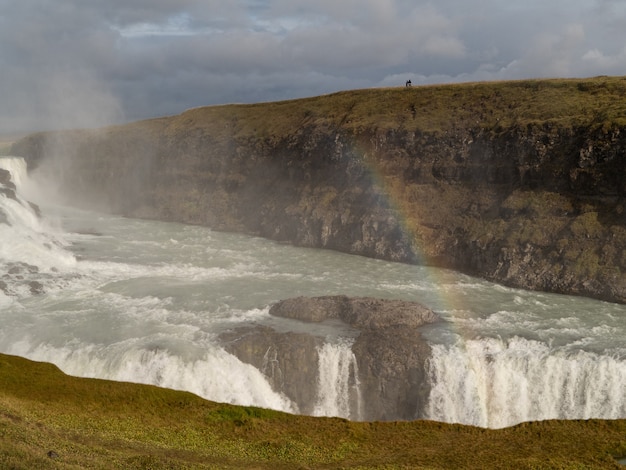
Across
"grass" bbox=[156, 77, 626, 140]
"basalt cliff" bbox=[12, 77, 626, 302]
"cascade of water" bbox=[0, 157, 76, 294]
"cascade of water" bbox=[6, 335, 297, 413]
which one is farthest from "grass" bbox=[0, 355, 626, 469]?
"grass" bbox=[156, 77, 626, 140]

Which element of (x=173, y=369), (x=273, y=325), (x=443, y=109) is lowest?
(x=173, y=369)

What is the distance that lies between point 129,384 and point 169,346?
743 cm

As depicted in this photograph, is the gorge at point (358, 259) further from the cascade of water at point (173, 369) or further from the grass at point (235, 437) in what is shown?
A: the grass at point (235, 437)

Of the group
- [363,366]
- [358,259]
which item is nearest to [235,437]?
[363,366]

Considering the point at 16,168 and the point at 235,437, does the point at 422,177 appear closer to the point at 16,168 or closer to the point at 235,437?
the point at 235,437

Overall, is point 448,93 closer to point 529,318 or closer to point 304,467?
point 529,318

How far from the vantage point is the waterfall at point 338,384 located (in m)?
35.1

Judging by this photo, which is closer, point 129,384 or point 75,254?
point 129,384

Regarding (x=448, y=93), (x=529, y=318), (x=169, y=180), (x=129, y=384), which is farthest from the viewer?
(x=169, y=180)

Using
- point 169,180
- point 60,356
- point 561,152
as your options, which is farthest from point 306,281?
point 169,180

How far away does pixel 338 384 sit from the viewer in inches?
1401

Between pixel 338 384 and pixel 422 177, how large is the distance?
133ft

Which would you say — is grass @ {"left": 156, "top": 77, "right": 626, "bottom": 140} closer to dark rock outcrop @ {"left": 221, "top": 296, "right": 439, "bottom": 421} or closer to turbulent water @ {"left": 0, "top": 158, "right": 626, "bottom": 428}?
turbulent water @ {"left": 0, "top": 158, "right": 626, "bottom": 428}

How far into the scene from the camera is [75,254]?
58594 mm
